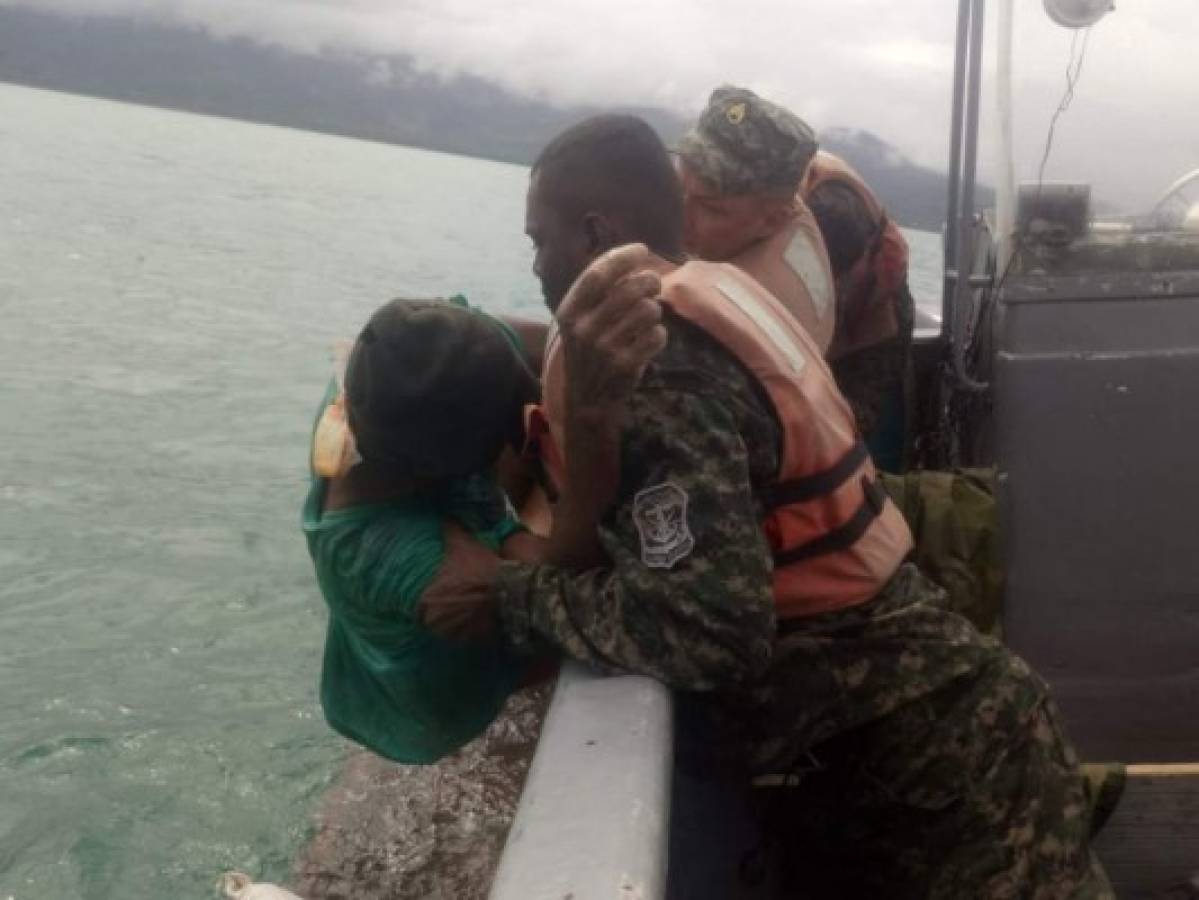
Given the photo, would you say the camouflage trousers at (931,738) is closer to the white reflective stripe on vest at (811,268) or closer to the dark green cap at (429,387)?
the dark green cap at (429,387)

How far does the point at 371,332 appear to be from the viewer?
6.93 ft

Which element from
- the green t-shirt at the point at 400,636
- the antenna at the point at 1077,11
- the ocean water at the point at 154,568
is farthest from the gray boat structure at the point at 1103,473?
the ocean water at the point at 154,568

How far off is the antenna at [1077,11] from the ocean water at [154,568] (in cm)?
390

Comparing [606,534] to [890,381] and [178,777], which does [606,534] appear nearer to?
[890,381]

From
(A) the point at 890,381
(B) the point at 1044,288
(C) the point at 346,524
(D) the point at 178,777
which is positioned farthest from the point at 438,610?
(D) the point at 178,777

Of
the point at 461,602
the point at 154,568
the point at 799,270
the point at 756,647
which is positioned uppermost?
the point at 799,270

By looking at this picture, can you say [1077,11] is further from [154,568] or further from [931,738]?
[154,568]

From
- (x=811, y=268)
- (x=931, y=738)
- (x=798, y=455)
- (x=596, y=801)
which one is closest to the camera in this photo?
(x=596, y=801)

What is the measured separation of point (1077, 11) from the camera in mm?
3787

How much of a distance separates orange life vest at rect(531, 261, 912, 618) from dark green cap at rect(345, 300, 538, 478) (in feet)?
0.35

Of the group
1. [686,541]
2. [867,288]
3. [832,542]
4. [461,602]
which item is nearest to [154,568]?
[867,288]

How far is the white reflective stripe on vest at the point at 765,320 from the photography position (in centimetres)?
204

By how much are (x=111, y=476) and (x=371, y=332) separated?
9.10 metres

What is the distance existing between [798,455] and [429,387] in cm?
61
